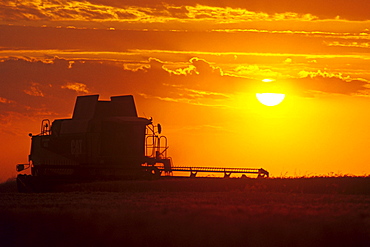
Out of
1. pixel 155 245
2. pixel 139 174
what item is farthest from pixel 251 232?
pixel 139 174

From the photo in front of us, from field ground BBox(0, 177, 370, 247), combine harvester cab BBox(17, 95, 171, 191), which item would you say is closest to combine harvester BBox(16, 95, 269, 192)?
combine harvester cab BBox(17, 95, 171, 191)

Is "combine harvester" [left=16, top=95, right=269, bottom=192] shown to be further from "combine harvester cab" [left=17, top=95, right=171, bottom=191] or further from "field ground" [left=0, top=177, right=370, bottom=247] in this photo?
"field ground" [left=0, top=177, right=370, bottom=247]

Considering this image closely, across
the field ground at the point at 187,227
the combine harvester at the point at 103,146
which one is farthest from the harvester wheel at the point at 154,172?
the field ground at the point at 187,227

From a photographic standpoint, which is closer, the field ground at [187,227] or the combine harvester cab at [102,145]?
the field ground at [187,227]

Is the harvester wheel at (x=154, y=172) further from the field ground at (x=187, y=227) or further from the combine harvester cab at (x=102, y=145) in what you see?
the field ground at (x=187, y=227)

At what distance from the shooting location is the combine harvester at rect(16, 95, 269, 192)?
5244 cm

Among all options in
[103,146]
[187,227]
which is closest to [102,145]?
[103,146]

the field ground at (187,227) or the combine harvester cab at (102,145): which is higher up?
the combine harvester cab at (102,145)

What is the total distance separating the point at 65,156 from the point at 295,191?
784 inches

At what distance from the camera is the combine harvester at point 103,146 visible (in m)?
52.4

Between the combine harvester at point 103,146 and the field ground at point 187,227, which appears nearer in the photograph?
the field ground at point 187,227

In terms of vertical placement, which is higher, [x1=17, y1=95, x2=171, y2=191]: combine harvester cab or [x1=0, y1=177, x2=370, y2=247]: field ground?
[x1=17, y1=95, x2=171, y2=191]: combine harvester cab

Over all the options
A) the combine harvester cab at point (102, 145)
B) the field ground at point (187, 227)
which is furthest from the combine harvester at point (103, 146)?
the field ground at point (187, 227)

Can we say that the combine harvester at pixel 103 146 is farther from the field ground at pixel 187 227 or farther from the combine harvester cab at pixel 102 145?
the field ground at pixel 187 227
